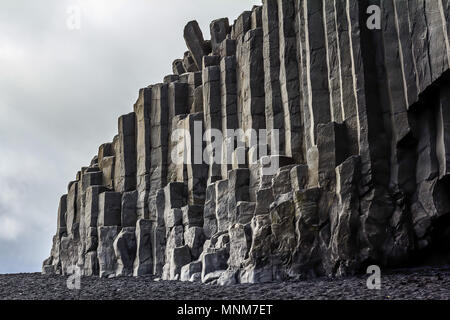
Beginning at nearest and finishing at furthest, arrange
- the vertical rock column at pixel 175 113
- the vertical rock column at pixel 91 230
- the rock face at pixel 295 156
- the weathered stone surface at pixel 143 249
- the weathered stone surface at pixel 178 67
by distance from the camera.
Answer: the rock face at pixel 295 156 < the weathered stone surface at pixel 143 249 < the vertical rock column at pixel 175 113 < the vertical rock column at pixel 91 230 < the weathered stone surface at pixel 178 67

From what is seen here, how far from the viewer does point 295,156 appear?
21203 mm

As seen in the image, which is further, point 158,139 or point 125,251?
point 158,139

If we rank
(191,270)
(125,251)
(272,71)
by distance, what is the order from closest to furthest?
(191,270) < (272,71) < (125,251)

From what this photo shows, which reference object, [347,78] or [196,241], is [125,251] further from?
[347,78]

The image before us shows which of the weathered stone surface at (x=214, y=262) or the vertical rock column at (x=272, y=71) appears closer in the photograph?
the weathered stone surface at (x=214, y=262)

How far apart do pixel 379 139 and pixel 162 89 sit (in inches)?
540

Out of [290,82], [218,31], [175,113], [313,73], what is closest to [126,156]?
[175,113]

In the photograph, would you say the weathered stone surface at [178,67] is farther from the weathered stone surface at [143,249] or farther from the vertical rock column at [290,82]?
the vertical rock column at [290,82]

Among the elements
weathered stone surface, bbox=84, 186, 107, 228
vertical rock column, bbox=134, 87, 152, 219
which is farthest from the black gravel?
weathered stone surface, bbox=84, 186, 107, 228

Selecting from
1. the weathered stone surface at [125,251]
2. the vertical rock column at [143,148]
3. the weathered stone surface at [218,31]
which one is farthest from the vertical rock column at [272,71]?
the weathered stone surface at [125,251]

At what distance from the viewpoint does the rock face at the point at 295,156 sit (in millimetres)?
16984

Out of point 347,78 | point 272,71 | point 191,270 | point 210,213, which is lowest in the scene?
point 191,270

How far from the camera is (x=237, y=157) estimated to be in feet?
76.0
